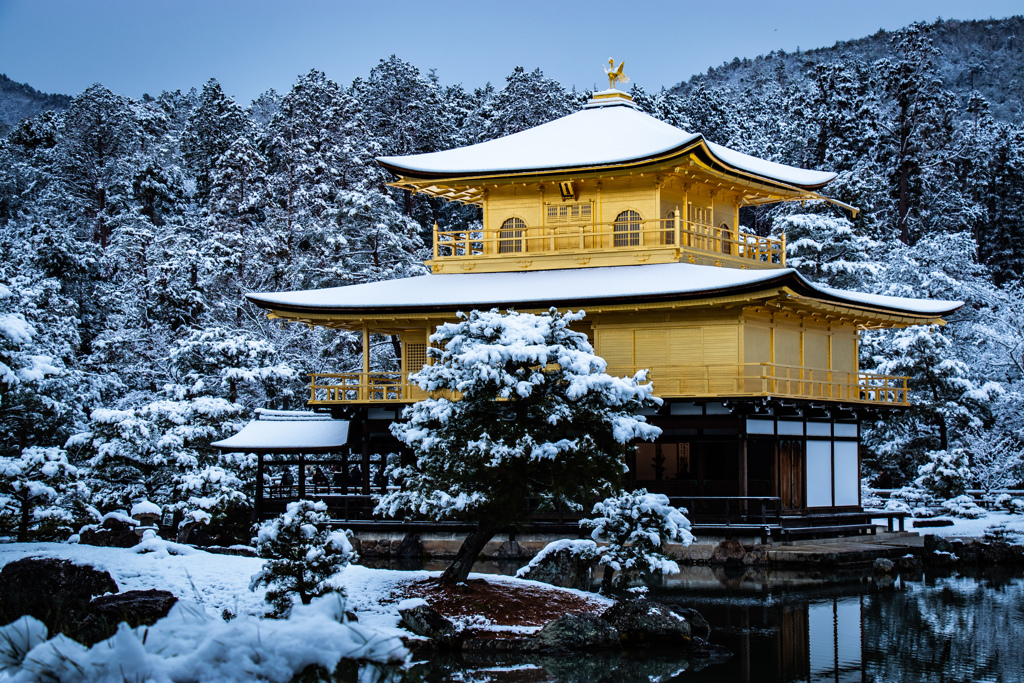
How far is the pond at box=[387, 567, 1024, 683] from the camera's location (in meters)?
14.7

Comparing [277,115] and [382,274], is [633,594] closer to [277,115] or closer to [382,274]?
[382,274]

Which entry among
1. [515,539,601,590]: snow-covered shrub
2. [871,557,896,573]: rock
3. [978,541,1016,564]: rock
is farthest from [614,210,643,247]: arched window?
[515,539,601,590]: snow-covered shrub

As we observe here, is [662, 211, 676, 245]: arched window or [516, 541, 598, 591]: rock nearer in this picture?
[516, 541, 598, 591]: rock

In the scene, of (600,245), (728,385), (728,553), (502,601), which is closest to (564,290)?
(600,245)

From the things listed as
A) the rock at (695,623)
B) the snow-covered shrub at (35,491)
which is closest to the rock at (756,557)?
the rock at (695,623)

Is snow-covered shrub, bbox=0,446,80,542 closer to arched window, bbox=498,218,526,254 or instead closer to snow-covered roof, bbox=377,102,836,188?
snow-covered roof, bbox=377,102,836,188

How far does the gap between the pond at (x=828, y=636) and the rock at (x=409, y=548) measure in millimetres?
6965

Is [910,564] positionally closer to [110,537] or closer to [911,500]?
[911,500]

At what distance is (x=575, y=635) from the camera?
16078 mm

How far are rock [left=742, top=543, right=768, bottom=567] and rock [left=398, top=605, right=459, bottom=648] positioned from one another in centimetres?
1100

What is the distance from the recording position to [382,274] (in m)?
48.6

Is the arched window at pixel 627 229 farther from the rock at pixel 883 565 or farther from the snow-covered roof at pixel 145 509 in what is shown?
the snow-covered roof at pixel 145 509

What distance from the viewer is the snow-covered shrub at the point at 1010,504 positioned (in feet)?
108

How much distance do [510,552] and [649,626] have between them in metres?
10.6
